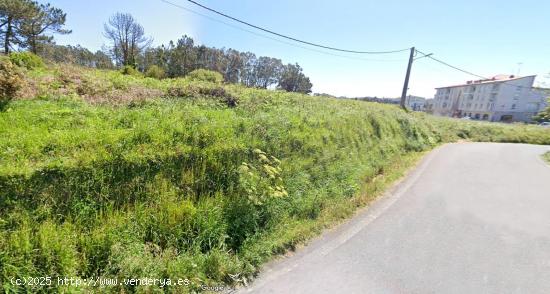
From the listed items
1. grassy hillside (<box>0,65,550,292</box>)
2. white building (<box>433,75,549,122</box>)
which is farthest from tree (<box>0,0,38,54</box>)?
white building (<box>433,75,549,122</box>)

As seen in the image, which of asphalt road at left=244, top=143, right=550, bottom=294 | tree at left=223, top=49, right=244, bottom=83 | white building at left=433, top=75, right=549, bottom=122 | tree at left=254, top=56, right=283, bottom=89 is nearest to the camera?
asphalt road at left=244, top=143, right=550, bottom=294

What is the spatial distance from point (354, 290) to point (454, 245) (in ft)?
7.77

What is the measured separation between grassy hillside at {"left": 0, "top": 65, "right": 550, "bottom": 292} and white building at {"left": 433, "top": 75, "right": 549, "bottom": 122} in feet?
214

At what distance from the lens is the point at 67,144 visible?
386 centimetres

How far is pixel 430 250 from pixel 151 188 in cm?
444

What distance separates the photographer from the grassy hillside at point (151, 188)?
2.96 metres

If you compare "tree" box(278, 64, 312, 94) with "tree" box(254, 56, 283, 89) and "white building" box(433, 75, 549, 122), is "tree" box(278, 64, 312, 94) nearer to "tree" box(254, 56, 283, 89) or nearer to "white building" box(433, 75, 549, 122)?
"tree" box(254, 56, 283, 89)

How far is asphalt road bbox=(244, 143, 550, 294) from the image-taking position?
3344mm

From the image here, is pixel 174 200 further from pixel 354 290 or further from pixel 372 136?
pixel 372 136

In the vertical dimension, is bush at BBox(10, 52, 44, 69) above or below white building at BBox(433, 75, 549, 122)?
below

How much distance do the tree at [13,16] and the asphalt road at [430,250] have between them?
30.3 meters

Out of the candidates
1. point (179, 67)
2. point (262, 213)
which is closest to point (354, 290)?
point (262, 213)

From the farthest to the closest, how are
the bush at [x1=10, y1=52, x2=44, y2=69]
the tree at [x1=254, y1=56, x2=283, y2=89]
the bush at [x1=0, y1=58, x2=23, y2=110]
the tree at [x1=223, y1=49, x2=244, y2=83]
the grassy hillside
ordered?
the tree at [x1=254, y1=56, x2=283, y2=89], the tree at [x1=223, y1=49, x2=244, y2=83], the bush at [x1=10, y1=52, x2=44, y2=69], the bush at [x1=0, y1=58, x2=23, y2=110], the grassy hillside

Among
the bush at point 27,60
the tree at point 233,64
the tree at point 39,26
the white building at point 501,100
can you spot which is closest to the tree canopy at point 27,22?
the tree at point 39,26
